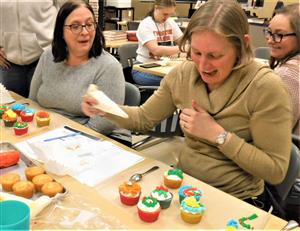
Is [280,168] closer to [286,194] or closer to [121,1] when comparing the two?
[286,194]

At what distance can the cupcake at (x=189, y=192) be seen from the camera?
990 mm

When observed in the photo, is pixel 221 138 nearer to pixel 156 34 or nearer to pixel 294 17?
pixel 294 17

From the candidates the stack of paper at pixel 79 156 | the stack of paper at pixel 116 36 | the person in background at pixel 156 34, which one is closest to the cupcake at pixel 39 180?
the stack of paper at pixel 79 156

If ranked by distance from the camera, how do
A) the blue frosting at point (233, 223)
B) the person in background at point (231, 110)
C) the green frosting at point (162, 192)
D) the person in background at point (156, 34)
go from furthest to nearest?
the person in background at point (156, 34), the person in background at point (231, 110), the green frosting at point (162, 192), the blue frosting at point (233, 223)

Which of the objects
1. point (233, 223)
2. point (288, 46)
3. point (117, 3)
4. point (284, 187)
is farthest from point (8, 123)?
point (117, 3)

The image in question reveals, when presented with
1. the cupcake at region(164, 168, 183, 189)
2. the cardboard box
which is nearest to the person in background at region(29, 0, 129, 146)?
the cupcake at region(164, 168, 183, 189)

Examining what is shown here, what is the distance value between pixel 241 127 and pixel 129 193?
47cm

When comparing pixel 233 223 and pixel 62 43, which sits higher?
pixel 62 43

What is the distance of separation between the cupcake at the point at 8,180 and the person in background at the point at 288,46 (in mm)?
1408

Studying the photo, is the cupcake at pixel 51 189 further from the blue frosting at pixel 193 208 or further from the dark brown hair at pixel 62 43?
the dark brown hair at pixel 62 43

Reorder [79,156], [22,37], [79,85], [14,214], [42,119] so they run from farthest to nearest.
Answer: [22,37]
[79,85]
[42,119]
[79,156]
[14,214]

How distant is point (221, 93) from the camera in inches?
47.2

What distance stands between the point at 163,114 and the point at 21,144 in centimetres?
59

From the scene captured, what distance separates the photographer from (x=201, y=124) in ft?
3.80
